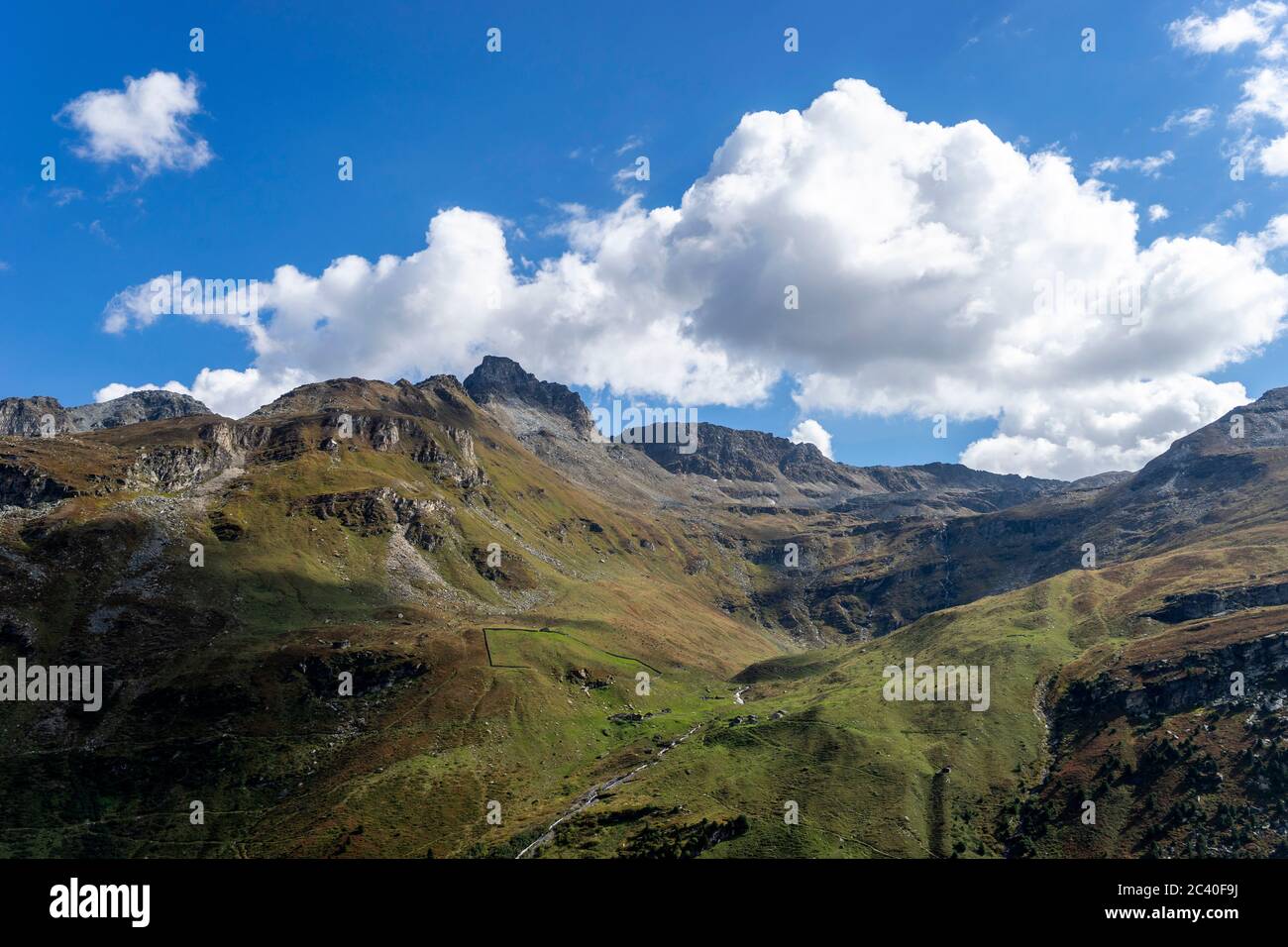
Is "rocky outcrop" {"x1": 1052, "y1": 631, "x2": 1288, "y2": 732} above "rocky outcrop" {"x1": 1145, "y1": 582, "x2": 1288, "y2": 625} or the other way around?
the other way around

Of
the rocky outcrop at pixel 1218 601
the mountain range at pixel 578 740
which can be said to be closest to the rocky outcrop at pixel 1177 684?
the mountain range at pixel 578 740

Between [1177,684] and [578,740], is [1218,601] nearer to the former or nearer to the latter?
[1177,684]

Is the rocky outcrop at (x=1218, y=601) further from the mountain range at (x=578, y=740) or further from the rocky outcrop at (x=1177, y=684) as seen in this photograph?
the rocky outcrop at (x=1177, y=684)

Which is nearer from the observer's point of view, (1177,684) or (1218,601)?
(1177,684)

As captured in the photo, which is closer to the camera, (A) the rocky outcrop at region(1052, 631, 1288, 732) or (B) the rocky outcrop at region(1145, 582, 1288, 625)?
(A) the rocky outcrop at region(1052, 631, 1288, 732)

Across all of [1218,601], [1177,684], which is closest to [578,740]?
[1177,684]

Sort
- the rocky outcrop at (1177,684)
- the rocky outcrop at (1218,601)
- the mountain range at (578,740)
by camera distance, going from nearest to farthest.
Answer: the mountain range at (578,740) → the rocky outcrop at (1177,684) → the rocky outcrop at (1218,601)

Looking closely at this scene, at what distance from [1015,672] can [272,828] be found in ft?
487

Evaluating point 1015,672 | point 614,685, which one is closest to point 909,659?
point 1015,672

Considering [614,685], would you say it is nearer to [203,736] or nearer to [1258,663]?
[203,736]

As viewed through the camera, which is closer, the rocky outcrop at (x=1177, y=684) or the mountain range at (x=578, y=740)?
the mountain range at (x=578, y=740)

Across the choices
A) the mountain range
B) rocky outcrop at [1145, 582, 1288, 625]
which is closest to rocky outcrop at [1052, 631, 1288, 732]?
the mountain range

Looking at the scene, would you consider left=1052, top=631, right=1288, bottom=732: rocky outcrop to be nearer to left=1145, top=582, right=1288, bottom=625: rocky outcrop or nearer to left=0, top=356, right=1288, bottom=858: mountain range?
left=0, top=356, right=1288, bottom=858: mountain range
